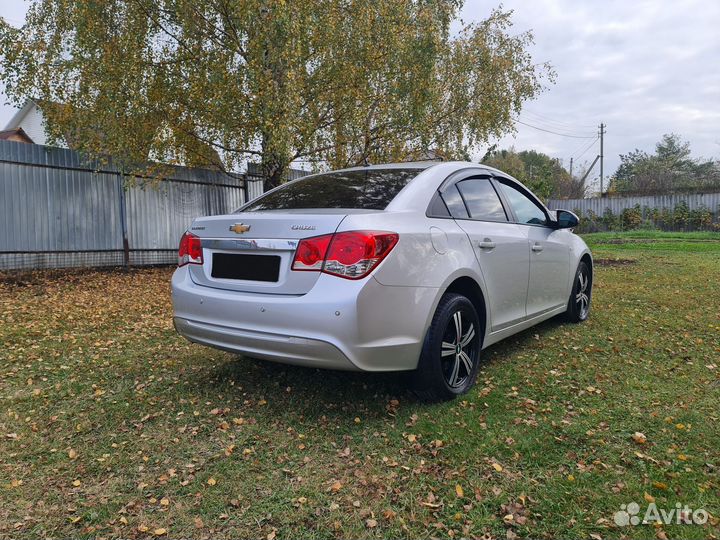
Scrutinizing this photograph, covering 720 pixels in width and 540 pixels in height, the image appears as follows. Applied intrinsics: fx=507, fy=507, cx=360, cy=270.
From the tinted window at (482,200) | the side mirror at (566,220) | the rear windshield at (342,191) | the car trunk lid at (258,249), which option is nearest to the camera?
the car trunk lid at (258,249)

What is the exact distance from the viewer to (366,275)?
8.66ft

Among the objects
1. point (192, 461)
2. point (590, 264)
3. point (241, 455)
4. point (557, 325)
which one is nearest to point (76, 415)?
point (192, 461)

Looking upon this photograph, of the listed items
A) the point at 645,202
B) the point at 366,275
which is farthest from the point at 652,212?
the point at 366,275

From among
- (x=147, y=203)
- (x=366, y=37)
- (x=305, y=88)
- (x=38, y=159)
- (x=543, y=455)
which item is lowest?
(x=543, y=455)

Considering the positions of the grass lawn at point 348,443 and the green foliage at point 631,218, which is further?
the green foliage at point 631,218

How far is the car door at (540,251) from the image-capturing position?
4.23m

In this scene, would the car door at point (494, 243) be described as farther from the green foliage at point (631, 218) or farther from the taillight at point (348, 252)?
the green foliage at point (631, 218)

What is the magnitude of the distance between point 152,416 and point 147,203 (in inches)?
328

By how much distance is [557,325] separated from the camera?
17.3 feet

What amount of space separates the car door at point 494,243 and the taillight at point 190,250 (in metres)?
1.66

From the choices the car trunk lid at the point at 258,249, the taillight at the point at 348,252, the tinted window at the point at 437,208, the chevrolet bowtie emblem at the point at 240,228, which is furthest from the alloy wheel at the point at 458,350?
the chevrolet bowtie emblem at the point at 240,228

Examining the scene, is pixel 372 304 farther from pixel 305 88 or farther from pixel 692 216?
pixel 692 216

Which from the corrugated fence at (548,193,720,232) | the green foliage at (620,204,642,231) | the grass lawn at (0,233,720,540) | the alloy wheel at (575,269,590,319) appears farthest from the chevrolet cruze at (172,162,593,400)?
the green foliage at (620,204,642,231)

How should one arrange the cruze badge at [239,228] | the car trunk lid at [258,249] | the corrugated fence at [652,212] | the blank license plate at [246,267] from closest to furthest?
1. the car trunk lid at [258,249]
2. the blank license plate at [246,267]
3. the cruze badge at [239,228]
4. the corrugated fence at [652,212]
